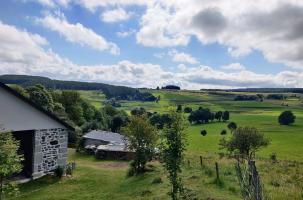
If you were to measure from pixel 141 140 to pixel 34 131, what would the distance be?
A: 855 cm

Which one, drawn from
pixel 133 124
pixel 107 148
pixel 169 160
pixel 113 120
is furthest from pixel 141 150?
pixel 113 120

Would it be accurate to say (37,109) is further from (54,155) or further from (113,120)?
(113,120)

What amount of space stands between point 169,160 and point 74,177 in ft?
42.4

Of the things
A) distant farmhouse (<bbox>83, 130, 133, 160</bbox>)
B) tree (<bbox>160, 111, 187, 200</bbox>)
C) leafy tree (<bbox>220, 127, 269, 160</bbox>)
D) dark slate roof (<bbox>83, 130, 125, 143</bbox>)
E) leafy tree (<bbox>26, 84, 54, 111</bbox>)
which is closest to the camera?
tree (<bbox>160, 111, 187, 200</bbox>)

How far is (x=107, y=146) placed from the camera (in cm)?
4894

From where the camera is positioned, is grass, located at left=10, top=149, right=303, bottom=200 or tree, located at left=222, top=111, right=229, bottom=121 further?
tree, located at left=222, top=111, right=229, bottom=121

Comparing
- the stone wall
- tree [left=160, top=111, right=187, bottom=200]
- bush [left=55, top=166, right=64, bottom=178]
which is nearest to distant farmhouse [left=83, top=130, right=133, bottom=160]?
the stone wall

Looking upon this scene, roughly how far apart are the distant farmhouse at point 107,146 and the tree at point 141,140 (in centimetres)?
359

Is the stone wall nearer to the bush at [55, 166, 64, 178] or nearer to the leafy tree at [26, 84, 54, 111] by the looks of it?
the bush at [55, 166, 64, 178]

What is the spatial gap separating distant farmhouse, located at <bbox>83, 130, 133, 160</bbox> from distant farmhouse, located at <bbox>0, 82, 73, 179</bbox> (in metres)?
6.87

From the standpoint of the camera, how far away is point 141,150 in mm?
30031

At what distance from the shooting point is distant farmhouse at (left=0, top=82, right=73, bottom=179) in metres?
25.7

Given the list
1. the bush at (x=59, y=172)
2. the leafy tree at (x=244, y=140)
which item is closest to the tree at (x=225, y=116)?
the leafy tree at (x=244, y=140)

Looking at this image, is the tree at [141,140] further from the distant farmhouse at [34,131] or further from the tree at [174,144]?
the tree at [174,144]
